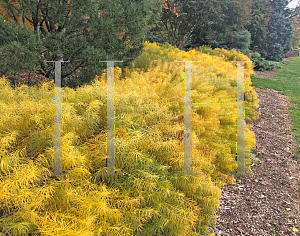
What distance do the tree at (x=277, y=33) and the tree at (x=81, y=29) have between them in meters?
14.3

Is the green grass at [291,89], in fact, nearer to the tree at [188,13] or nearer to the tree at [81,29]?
the tree at [188,13]

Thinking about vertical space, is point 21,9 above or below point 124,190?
above

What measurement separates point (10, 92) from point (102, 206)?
1783mm

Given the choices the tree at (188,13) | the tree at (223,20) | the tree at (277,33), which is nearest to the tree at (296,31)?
the tree at (277,33)

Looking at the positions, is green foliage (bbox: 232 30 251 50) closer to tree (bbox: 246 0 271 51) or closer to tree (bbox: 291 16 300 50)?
tree (bbox: 246 0 271 51)

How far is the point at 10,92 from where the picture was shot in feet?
8.33

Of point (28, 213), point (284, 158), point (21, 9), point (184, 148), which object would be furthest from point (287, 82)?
point (28, 213)

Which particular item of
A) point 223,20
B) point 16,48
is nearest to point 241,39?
point 223,20

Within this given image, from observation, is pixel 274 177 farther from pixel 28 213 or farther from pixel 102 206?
pixel 28 213

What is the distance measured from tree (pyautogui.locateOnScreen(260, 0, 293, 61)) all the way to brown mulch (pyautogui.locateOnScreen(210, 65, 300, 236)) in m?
13.3

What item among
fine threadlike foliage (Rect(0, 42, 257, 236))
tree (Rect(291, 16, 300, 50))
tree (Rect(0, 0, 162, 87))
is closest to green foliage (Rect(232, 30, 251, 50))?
tree (Rect(0, 0, 162, 87))

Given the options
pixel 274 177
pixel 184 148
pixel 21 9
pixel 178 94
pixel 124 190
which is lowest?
pixel 274 177

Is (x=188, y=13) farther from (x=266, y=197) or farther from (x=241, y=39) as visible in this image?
(x=266, y=197)

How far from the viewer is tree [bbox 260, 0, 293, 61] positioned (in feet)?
52.4
